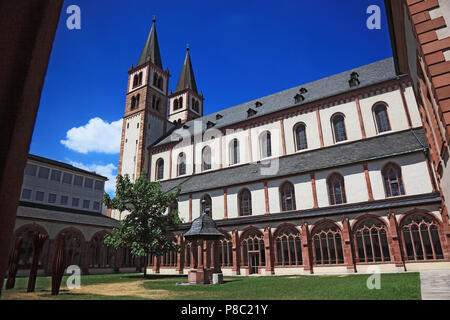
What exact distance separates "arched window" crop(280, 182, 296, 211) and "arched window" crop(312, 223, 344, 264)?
3.51 metres

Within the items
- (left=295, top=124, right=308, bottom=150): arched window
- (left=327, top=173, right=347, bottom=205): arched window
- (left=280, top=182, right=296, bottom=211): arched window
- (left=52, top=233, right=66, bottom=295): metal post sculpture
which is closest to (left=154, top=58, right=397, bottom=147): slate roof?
(left=295, top=124, right=308, bottom=150): arched window

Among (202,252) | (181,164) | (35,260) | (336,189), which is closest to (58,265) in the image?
(35,260)

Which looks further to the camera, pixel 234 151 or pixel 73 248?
pixel 234 151

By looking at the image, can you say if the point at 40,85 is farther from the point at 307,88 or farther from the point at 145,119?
the point at 145,119

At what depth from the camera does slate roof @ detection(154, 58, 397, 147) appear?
93.9 ft

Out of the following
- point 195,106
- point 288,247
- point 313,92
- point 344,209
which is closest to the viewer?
point 344,209

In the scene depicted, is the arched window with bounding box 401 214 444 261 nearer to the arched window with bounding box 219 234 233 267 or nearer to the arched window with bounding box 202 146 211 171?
the arched window with bounding box 219 234 233 267

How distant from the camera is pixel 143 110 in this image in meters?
44.5

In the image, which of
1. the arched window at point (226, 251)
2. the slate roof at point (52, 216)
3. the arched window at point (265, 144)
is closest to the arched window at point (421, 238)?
the arched window at point (226, 251)

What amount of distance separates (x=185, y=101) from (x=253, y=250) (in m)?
37.2

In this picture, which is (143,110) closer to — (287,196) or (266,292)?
(287,196)

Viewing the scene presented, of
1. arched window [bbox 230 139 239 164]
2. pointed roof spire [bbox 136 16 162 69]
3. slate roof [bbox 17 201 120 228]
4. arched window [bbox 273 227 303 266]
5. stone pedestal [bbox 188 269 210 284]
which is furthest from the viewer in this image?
pointed roof spire [bbox 136 16 162 69]

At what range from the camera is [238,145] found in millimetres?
34938

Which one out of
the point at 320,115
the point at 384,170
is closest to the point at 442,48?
the point at 384,170
